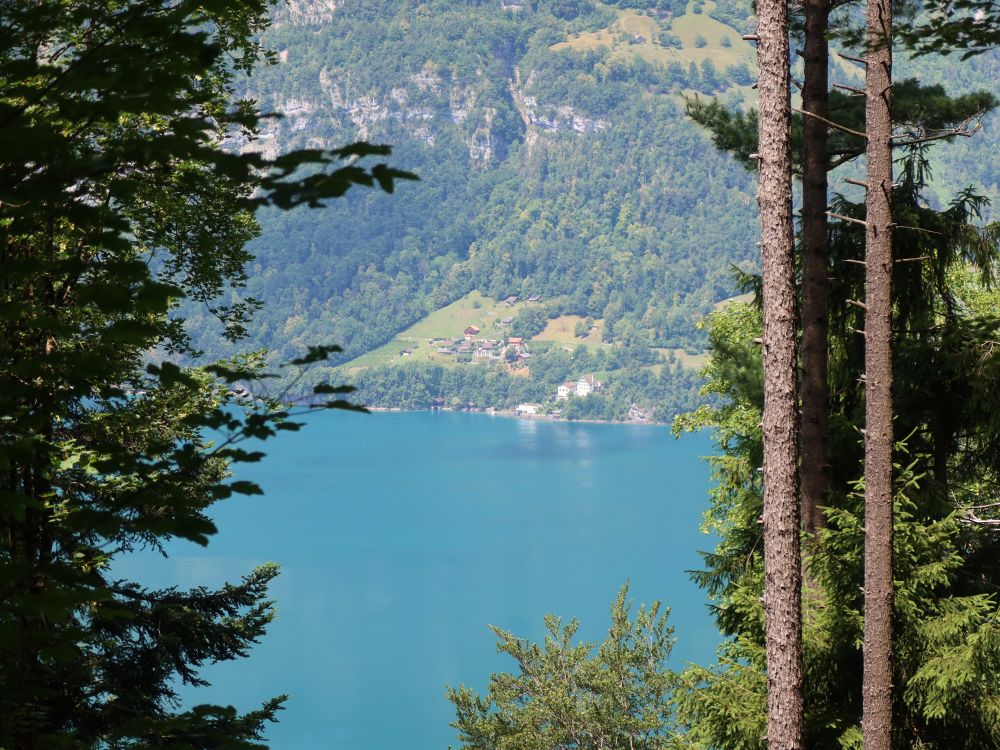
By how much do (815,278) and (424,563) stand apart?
44.7 metres

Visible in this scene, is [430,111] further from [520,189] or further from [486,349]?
[486,349]

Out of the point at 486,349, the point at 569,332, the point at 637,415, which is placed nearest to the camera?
the point at 637,415

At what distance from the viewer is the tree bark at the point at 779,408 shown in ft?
14.2

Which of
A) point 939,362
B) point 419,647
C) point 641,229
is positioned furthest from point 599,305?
point 939,362

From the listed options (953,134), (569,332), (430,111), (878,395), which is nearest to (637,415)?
(569,332)

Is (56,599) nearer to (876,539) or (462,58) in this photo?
(876,539)

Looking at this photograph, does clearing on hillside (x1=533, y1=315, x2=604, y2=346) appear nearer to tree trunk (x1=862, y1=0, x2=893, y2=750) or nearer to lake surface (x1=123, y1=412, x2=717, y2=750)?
lake surface (x1=123, y1=412, x2=717, y2=750)

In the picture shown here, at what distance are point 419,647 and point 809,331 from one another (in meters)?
34.2

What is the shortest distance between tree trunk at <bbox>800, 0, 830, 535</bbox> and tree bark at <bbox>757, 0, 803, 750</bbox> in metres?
1.28

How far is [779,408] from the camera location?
14.3ft

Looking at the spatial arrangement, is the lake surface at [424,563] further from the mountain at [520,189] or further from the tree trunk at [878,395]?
the mountain at [520,189]

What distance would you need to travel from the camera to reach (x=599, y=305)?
146 m

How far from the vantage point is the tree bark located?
171 inches

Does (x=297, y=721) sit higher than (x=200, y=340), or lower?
lower
